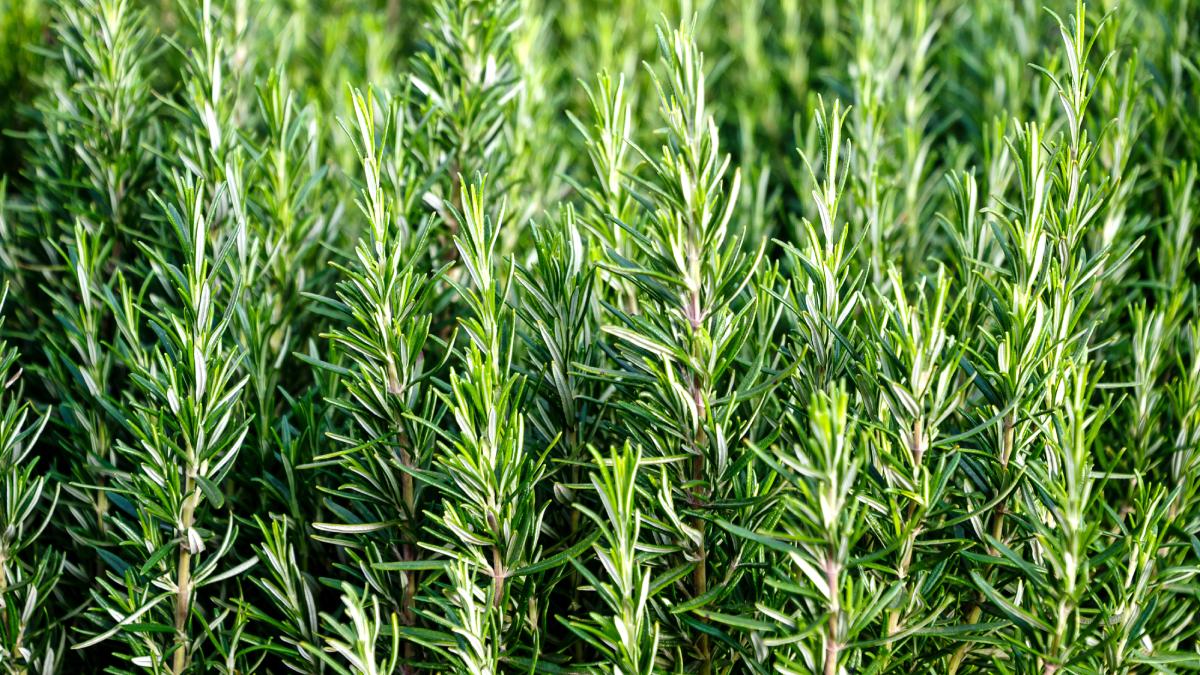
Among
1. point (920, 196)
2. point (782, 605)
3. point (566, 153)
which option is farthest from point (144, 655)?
point (920, 196)

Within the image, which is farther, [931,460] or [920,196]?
[920,196]

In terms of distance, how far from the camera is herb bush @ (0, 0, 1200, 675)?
90cm

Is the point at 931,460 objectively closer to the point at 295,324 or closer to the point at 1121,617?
the point at 1121,617

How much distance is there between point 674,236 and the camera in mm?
940

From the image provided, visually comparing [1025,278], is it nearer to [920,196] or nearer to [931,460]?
[931,460]

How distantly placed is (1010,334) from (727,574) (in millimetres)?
348

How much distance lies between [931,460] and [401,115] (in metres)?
0.77

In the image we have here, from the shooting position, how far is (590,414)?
3.72 ft

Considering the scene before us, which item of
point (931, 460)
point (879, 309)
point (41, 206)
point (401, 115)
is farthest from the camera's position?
point (41, 206)

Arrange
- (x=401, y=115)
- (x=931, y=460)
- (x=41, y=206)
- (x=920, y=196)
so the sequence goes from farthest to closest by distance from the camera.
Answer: (x=920, y=196), (x=41, y=206), (x=401, y=115), (x=931, y=460)

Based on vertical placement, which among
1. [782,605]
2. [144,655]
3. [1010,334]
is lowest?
[144,655]

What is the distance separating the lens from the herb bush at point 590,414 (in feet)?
2.97

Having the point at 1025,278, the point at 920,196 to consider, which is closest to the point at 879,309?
the point at 1025,278

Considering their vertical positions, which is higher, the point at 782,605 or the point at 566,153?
the point at 566,153
